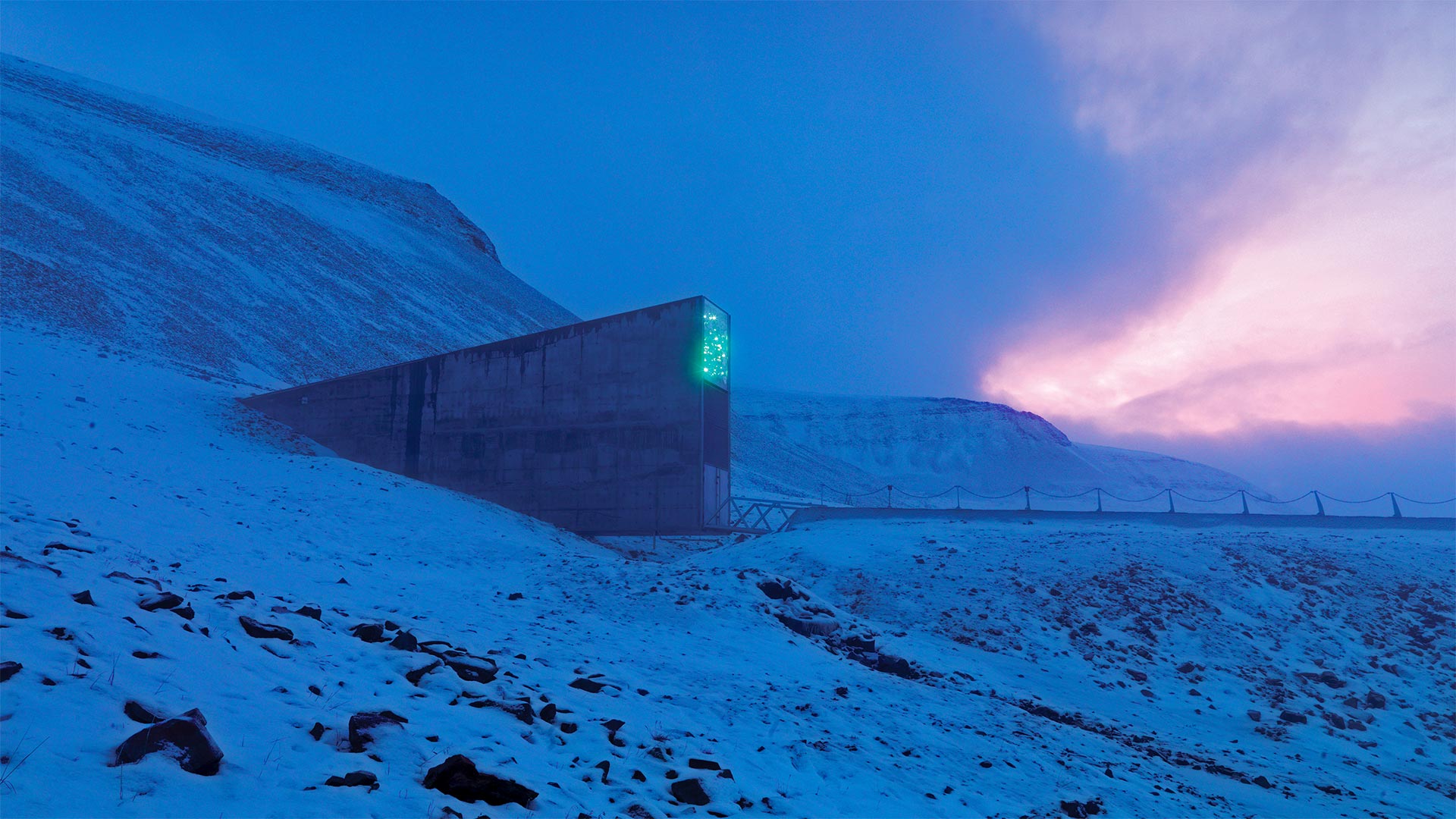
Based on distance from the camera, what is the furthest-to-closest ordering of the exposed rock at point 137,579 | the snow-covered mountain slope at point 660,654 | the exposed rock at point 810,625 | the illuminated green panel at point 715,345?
the illuminated green panel at point 715,345 < the exposed rock at point 810,625 < the exposed rock at point 137,579 < the snow-covered mountain slope at point 660,654

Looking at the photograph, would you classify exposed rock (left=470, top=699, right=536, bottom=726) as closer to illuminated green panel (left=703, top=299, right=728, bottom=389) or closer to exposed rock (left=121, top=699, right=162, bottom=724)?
exposed rock (left=121, top=699, right=162, bottom=724)

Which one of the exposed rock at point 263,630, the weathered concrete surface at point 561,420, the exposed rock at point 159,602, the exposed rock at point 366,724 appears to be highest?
the weathered concrete surface at point 561,420

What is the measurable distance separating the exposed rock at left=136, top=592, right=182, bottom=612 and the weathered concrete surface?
1664 cm

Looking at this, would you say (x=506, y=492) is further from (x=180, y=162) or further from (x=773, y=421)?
(x=773, y=421)

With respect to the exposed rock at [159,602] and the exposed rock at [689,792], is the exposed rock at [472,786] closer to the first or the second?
the exposed rock at [689,792]

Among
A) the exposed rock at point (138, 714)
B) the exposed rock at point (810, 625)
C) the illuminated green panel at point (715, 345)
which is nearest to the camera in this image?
the exposed rock at point (138, 714)


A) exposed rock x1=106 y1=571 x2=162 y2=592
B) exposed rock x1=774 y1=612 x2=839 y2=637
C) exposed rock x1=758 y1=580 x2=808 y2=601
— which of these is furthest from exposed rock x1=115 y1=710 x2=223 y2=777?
exposed rock x1=758 y1=580 x2=808 y2=601

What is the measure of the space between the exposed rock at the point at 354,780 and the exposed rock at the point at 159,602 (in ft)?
9.87

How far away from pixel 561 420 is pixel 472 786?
66.1 feet

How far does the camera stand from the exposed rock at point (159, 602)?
6.64 meters

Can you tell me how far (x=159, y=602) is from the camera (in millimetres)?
6758

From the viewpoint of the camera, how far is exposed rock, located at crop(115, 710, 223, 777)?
4.41 metres

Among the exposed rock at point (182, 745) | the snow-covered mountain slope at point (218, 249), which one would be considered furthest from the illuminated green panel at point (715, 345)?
the snow-covered mountain slope at point (218, 249)

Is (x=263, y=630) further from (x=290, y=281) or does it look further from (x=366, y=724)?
(x=290, y=281)
